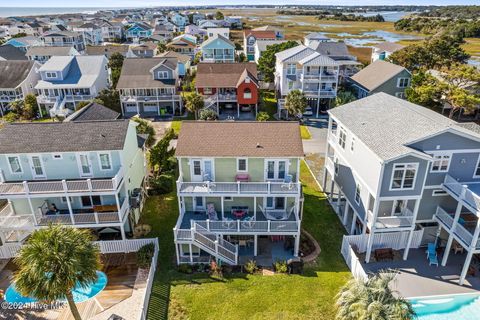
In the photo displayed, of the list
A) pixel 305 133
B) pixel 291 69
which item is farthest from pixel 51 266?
pixel 291 69

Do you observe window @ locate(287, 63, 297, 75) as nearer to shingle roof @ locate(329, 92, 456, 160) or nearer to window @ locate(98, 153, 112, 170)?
shingle roof @ locate(329, 92, 456, 160)

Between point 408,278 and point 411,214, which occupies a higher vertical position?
point 411,214

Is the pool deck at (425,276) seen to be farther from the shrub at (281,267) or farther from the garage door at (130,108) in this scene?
the garage door at (130,108)

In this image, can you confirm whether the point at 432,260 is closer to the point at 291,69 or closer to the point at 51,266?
the point at 51,266

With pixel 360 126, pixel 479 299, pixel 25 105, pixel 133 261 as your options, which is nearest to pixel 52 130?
pixel 133 261

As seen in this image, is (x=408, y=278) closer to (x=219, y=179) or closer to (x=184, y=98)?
(x=219, y=179)

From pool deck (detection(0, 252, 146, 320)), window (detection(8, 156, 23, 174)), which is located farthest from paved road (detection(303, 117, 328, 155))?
window (detection(8, 156, 23, 174))
